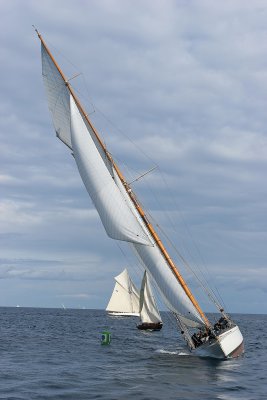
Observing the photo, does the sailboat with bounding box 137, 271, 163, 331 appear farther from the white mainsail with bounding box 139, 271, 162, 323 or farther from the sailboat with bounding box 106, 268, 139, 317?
the sailboat with bounding box 106, 268, 139, 317

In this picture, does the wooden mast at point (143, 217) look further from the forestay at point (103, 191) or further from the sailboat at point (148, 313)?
the sailboat at point (148, 313)

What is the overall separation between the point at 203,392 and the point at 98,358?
15.4 meters

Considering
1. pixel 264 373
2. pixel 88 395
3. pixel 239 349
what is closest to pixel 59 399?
pixel 88 395

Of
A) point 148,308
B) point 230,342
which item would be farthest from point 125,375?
point 148,308

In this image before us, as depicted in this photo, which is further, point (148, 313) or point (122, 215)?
point (148, 313)

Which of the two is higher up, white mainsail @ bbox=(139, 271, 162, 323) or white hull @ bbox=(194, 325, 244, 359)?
white mainsail @ bbox=(139, 271, 162, 323)

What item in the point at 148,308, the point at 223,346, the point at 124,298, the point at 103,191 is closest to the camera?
the point at 103,191

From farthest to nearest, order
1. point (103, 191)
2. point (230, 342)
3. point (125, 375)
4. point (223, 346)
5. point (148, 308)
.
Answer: point (148, 308), point (230, 342), point (223, 346), point (103, 191), point (125, 375)

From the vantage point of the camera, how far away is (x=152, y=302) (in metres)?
84.2

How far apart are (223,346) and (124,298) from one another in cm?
8659

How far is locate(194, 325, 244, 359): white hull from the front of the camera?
39112 millimetres

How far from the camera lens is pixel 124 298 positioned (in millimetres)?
124500

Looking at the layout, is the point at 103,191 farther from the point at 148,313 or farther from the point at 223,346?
the point at 148,313

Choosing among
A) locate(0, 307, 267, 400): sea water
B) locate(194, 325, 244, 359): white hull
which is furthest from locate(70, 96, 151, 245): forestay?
locate(194, 325, 244, 359): white hull
